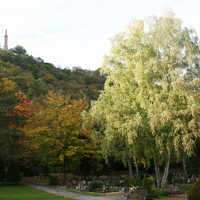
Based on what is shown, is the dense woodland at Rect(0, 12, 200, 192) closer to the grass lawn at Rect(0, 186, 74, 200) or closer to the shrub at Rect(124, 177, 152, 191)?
the shrub at Rect(124, 177, 152, 191)

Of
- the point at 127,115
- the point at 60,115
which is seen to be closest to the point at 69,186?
the point at 60,115

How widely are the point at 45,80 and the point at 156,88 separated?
131ft

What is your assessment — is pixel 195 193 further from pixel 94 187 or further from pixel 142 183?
pixel 94 187

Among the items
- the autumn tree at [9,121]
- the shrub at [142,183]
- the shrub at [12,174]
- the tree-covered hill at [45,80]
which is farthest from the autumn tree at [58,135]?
the tree-covered hill at [45,80]

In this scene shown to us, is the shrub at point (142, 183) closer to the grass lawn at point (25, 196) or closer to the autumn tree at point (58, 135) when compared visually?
the grass lawn at point (25, 196)

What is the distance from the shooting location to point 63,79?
6228 centimetres

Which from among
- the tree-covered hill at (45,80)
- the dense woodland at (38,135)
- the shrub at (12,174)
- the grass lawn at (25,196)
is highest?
the tree-covered hill at (45,80)

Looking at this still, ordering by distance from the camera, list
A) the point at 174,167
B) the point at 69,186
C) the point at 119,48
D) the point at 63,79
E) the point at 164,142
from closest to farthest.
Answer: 1. the point at 164,142
2. the point at 119,48
3. the point at 69,186
4. the point at 174,167
5. the point at 63,79

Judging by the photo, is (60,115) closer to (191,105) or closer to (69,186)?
(69,186)

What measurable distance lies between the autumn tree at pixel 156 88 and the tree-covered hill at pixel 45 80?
81.8 feet

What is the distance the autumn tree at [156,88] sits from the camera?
18.3 metres

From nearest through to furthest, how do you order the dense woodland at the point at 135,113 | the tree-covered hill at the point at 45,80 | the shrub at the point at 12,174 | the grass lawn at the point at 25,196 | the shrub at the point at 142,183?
the grass lawn at the point at 25,196 → the shrub at the point at 142,183 → the dense woodland at the point at 135,113 → the shrub at the point at 12,174 → the tree-covered hill at the point at 45,80

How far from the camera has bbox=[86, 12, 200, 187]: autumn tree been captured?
18.3 meters

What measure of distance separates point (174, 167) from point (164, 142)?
2741 cm
